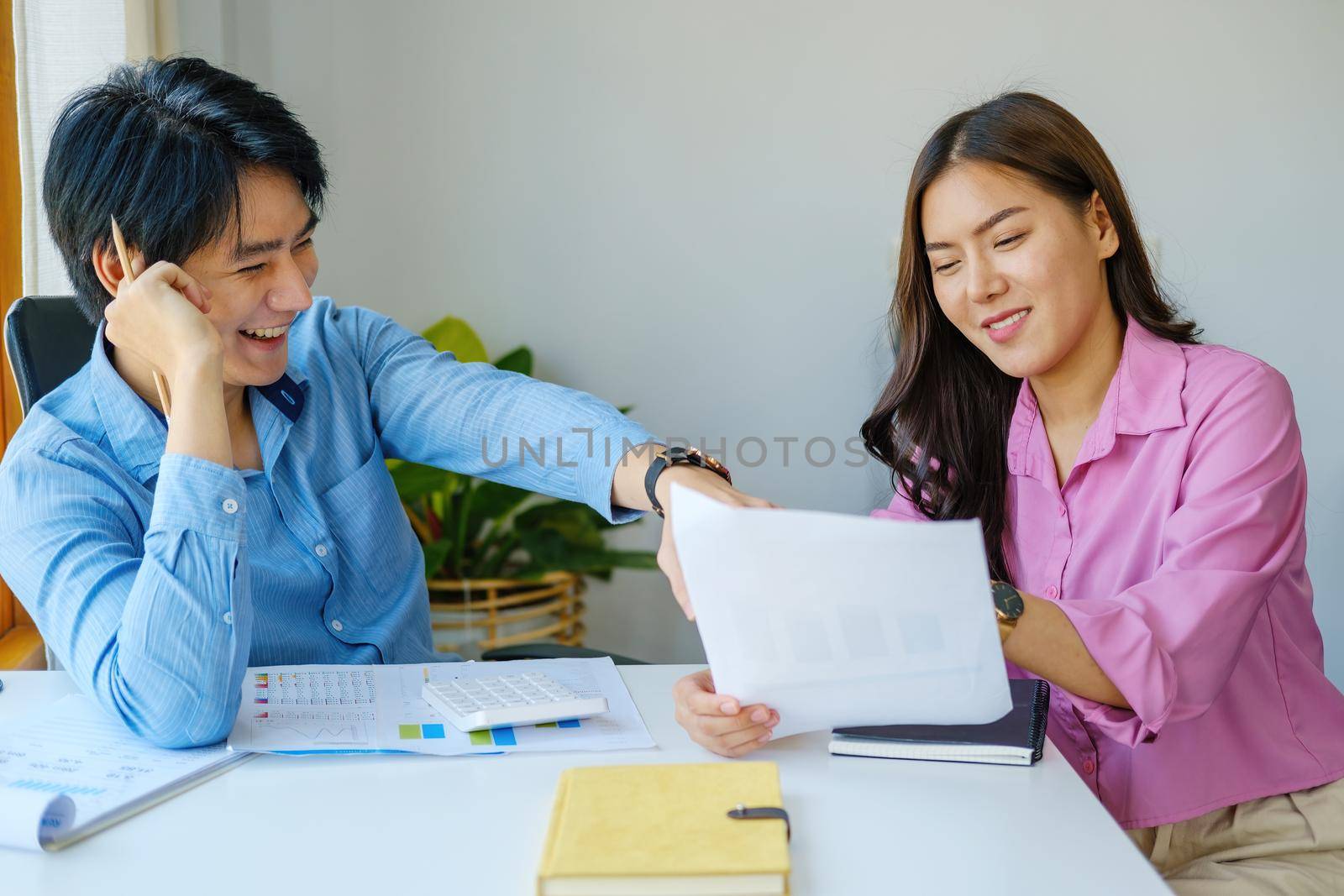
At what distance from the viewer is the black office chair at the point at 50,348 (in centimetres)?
151

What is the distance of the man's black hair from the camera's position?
128 centimetres

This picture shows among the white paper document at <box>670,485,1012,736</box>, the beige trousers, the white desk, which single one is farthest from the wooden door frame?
the beige trousers

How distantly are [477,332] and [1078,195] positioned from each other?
2055 millimetres

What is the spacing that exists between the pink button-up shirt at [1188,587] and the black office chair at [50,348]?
59 centimetres

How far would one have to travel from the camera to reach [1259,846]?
1.16 m

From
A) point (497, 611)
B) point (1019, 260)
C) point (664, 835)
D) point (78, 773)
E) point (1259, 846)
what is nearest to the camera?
point (664, 835)

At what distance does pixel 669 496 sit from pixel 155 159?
69cm

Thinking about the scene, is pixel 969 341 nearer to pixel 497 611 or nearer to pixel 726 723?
pixel 726 723

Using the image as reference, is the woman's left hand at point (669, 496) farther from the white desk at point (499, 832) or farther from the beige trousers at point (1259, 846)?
the beige trousers at point (1259, 846)

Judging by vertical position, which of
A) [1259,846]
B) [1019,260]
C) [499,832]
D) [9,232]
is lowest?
[1259,846]

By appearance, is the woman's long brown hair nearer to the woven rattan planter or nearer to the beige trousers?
the beige trousers

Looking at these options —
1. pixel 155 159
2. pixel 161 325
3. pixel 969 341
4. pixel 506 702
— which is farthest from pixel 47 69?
pixel 969 341

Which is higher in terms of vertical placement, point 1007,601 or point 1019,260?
point 1019,260

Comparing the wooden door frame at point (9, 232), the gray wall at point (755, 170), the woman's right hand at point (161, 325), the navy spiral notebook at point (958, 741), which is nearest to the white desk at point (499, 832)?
the navy spiral notebook at point (958, 741)
